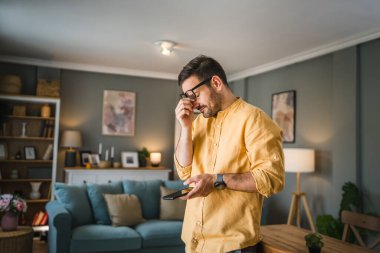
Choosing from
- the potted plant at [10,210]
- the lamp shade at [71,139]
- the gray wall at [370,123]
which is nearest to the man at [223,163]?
the potted plant at [10,210]

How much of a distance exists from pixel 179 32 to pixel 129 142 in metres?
2.88

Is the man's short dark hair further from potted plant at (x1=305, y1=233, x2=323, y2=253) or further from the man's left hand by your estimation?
potted plant at (x1=305, y1=233, x2=323, y2=253)

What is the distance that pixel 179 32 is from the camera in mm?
4172

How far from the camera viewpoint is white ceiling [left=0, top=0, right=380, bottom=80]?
11.1 feet

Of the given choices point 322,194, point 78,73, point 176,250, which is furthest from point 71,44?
point 322,194

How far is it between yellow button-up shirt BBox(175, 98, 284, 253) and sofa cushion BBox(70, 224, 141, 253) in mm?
2516

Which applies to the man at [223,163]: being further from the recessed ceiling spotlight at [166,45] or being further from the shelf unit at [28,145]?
the shelf unit at [28,145]

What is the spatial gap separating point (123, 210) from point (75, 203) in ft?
1.75

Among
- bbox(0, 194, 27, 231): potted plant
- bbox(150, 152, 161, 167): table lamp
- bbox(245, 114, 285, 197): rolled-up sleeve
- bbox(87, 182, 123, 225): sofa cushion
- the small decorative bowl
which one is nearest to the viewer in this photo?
bbox(245, 114, 285, 197): rolled-up sleeve

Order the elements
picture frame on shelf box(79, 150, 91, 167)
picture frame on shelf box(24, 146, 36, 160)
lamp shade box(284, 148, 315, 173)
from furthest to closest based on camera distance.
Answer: picture frame on shelf box(79, 150, 91, 167), picture frame on shelf box(24, 146, 36, 160), lamp shade box(284, 148, 315, 173)

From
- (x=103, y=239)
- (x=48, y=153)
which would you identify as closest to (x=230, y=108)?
(x=103, y=239)

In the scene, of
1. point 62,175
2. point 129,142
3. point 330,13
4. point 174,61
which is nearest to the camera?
point 330,13

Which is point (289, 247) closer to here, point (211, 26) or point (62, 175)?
point (211, 26)

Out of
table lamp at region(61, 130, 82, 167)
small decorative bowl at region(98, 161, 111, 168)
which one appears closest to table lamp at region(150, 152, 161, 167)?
small decorative bowl at region(98, 161, 111, 168)
